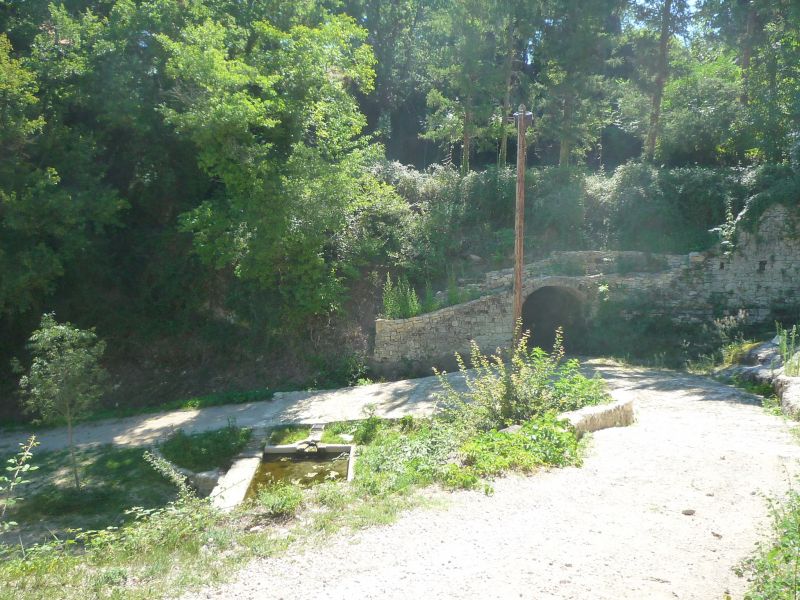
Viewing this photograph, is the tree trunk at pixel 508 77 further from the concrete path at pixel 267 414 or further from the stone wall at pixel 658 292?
the concrete path at pixel 267 414

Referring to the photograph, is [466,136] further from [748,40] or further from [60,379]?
[60,379]

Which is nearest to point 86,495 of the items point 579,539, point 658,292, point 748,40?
point 579,539

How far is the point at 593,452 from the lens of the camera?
7188 mm

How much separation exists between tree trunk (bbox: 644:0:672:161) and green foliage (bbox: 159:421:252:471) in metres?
16.1

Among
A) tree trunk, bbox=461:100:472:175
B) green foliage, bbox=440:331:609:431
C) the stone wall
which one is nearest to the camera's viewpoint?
green foliage, bbox=440:331:609:431

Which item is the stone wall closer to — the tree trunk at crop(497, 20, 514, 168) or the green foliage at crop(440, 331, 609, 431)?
the tree trunk at crop(497, 20, 514, 168)

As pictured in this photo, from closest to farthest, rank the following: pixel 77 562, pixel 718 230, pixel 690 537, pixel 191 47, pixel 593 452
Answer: pixel 690 537 < pixel 77 562 < pixel 593 452 < pixel 191 47 < pixel 718 230

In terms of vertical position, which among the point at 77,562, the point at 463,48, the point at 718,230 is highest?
the point at 463,48

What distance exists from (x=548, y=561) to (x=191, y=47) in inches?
523

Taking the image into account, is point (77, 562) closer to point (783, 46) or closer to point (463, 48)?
point (463, 48)

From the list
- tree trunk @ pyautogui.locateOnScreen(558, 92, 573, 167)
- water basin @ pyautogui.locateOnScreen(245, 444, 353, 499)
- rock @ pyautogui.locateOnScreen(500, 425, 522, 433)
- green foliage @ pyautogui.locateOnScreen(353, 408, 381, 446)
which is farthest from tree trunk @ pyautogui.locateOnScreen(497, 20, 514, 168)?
rock @ pyautogui.locateOnScreen(500, 425, 522, 433)

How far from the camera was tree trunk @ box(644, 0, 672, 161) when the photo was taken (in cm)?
2041

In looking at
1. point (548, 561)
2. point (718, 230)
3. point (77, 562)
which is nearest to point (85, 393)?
point (77, 562)

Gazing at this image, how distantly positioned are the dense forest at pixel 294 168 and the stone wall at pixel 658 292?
98 centimetres
